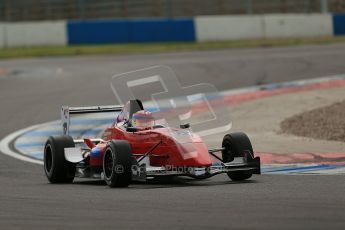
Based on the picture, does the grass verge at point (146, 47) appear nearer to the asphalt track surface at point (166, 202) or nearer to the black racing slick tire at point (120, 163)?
the asphalt track surface at point (166, 202)

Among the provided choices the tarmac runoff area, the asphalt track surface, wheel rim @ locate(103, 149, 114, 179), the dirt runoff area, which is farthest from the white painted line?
the dirt runoff area

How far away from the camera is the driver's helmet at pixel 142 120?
11.7m

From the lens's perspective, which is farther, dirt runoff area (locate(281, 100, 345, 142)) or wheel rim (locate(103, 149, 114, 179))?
dirt runoff area (locate(281, 100, 345, 142))

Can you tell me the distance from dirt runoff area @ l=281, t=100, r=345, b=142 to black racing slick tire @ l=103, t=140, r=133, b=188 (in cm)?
504

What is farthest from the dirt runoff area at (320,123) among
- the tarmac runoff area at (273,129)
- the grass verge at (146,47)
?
the grass verge at (146,47)

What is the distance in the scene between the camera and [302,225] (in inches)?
305

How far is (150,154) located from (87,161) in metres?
1.13

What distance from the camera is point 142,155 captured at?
37.3ft

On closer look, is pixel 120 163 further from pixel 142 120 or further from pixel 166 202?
pixel 166 202

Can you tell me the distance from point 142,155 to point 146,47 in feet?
76.3

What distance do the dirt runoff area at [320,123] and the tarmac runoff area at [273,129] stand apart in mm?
221

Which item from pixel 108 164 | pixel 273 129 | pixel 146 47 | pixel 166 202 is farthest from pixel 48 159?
pixel 146 47

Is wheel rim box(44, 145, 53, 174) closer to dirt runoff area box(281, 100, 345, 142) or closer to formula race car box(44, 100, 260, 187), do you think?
formula race car box(44, 100, 260, 187)

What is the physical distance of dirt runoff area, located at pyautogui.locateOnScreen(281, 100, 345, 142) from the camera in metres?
15.4
